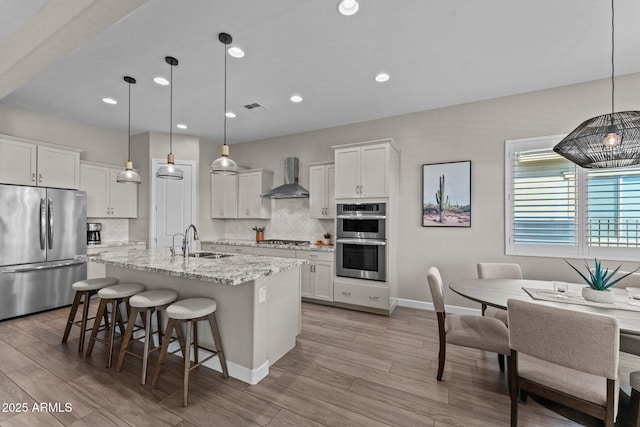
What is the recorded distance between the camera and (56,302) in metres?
3.98

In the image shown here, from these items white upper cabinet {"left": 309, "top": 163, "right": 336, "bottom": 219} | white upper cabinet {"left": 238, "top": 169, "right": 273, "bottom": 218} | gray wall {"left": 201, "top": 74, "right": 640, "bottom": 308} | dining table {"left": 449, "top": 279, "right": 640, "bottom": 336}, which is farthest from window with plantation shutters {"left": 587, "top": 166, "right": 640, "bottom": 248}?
white upper cabinet {"left": 238, "top": 169, "right": 273, "bottom": 218}

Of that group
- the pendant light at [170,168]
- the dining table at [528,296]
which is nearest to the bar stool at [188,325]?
the pendant light at [170,168]

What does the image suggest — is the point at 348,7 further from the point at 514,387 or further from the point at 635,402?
the point at 635,402

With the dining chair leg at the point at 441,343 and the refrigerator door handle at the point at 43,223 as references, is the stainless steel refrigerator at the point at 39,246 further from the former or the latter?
the dining chair leg at the point at 441,343

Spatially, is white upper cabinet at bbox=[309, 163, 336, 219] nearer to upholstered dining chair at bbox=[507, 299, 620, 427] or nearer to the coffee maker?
upholstered dining chair at bbox=[507, 299, 620, 427]

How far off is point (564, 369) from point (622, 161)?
157 cm

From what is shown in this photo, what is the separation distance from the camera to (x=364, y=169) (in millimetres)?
3977

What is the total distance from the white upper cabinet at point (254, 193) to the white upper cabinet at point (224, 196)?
12cm

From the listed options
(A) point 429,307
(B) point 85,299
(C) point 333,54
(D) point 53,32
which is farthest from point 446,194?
(B) point 85,299

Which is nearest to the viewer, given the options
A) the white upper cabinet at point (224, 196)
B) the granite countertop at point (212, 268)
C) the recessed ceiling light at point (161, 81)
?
the granite countertop at point (212, 268)

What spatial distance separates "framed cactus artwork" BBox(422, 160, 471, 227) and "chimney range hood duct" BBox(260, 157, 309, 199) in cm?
198

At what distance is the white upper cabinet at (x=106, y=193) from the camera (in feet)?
15.1

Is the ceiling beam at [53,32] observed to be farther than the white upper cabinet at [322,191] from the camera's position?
No

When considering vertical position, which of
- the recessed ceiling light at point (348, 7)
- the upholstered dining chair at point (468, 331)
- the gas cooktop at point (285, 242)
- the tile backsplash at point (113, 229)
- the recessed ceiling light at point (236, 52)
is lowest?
the upholstered dining chair at point (468, 331)
